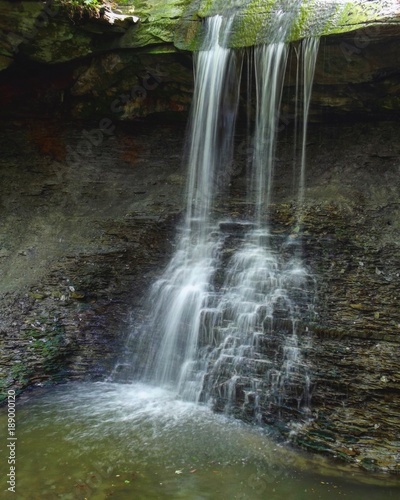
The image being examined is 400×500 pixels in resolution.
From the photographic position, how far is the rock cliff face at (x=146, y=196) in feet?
16.3

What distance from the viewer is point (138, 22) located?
23.0ft

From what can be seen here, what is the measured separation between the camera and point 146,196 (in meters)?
8.22

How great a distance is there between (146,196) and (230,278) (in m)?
2.71

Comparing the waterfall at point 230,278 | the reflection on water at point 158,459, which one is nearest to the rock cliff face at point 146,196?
the waterfall at point 230,278

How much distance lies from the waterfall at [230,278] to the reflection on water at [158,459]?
0.49 m

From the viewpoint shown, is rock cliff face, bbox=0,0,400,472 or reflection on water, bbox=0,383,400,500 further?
rock cliff face, bbox=0,0,400,472

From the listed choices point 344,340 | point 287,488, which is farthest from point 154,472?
point 344,340

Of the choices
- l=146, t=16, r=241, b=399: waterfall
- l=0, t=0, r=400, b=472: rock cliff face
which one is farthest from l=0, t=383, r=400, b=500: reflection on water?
l=146, t=16, r=241, b=399: waterfall

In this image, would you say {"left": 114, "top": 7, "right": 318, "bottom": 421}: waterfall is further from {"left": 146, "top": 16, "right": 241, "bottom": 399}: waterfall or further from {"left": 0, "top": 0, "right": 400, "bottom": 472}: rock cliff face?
{"left": 0, "top": 0, "right": 400, "bottom": 472}: rock cliff face

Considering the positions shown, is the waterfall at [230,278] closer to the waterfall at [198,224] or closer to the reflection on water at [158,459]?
the waterfall at [198,224]

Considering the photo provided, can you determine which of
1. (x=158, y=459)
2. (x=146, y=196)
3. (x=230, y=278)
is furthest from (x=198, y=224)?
(x=158, y=459)

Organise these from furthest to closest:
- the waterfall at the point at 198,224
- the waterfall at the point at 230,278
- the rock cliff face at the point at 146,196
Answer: the waterfall at the point at 198,224, the waterfall at the point at 230,278, the rock cliff face at the point at 146,196

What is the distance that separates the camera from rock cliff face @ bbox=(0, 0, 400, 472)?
4.96m

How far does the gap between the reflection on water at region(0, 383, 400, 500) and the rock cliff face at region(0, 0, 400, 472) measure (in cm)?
42
